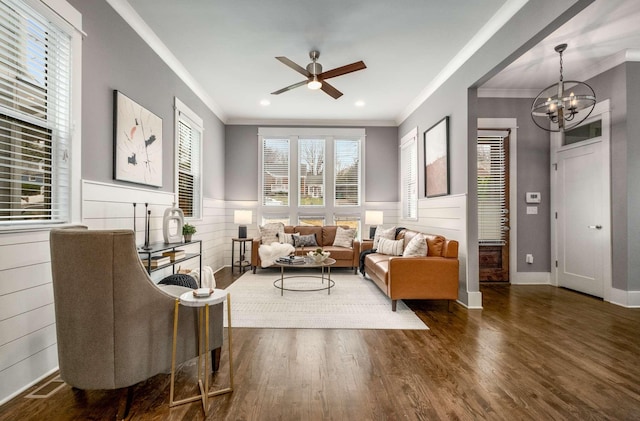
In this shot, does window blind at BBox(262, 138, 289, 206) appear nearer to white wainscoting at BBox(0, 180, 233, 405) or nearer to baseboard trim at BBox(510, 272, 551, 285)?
white wainscoting at BBox(0, 180, 233, 405)

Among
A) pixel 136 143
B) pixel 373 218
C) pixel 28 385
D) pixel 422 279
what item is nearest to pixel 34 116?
pixel 136 143

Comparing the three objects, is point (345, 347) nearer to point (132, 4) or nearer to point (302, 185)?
point (132, 4)

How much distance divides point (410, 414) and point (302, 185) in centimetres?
528

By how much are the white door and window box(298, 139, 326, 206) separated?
4.17 metres

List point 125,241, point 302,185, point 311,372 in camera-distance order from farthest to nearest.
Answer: point 302,185, point 311,372, point 125,241

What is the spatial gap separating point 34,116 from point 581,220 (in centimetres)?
614

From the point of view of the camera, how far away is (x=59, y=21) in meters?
2.18

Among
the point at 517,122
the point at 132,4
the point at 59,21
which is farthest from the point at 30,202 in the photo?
the point at 517,122

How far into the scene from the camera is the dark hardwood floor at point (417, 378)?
171cm

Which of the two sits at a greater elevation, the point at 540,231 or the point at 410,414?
the point at 540,231

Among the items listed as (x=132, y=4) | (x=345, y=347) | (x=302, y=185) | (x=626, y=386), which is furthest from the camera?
(x=302, y=185)

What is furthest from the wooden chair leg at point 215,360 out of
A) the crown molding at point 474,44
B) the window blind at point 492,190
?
the window blind at point 492,190

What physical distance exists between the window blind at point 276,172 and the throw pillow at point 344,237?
141cm

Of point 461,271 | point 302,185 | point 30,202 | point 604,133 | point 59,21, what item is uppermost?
point 59,21
